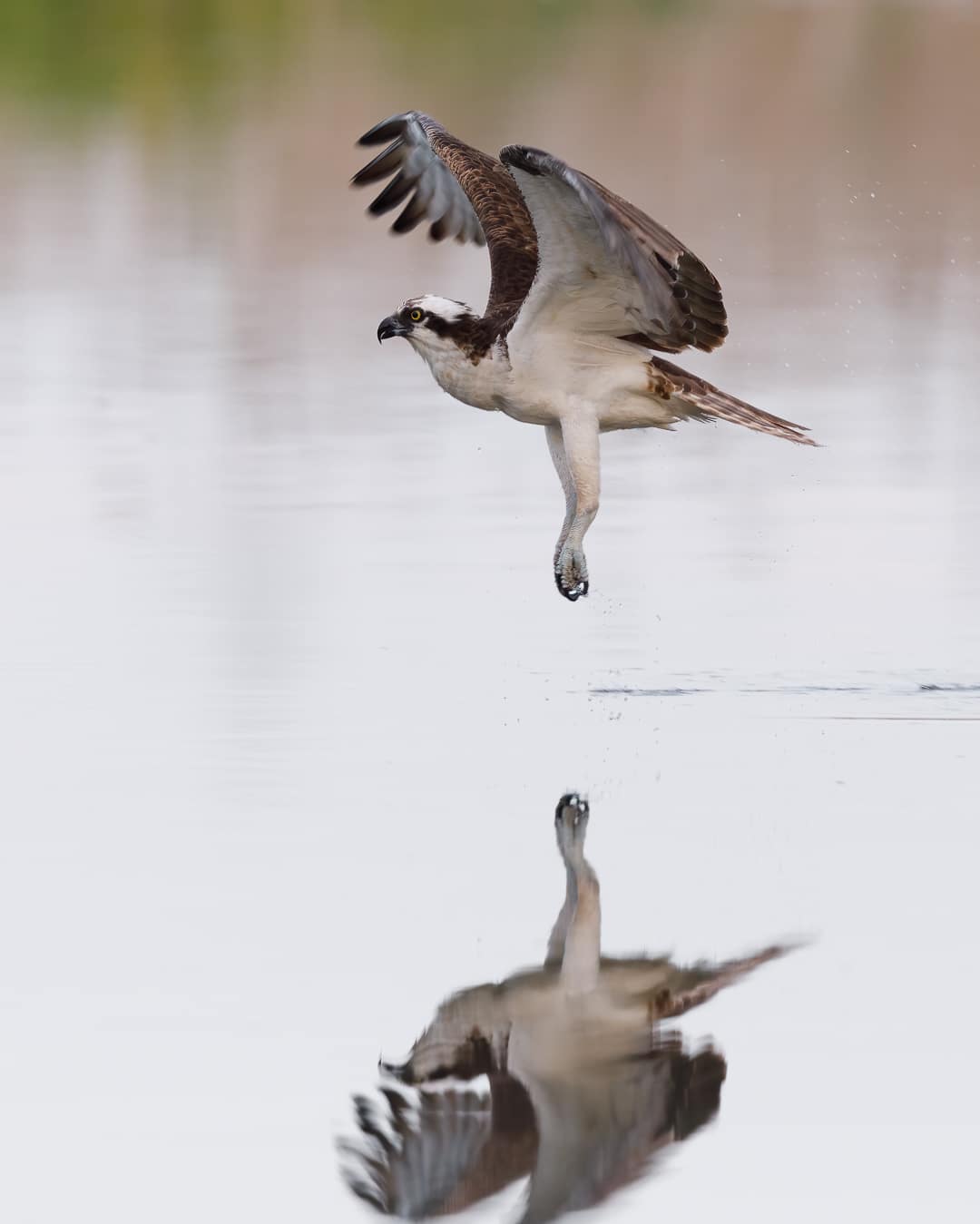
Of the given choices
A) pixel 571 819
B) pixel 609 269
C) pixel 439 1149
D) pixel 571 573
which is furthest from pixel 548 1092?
pixel 609 269

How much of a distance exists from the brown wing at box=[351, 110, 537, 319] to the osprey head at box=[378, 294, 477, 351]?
8.8 inches

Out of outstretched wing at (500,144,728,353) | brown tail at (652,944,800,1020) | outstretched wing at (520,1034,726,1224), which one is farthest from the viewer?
outstretched wing at (500,144,728,353)

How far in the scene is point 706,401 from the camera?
11.7m

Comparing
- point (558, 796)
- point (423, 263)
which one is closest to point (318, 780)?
point (558, 796)

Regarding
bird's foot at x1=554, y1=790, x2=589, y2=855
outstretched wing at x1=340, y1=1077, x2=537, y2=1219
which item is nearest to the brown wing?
bird's foot at x1=554, y1=790, x2=589, y2=855

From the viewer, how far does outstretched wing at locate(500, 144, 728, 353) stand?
1005 cm

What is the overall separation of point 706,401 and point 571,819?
3083 millimetres

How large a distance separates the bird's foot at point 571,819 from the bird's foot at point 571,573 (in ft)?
6.35

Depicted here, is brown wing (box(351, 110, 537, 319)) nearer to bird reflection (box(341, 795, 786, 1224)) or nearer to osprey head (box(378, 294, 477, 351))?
osprey head (box(378, 294, 477, 351))

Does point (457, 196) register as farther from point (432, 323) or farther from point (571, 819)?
point (571, 819)

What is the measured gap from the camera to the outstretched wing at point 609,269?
10.1 metres

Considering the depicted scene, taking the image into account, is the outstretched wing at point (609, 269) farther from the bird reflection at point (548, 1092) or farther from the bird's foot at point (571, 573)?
the bird reflection at point (548, 1092)

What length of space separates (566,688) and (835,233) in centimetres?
1450

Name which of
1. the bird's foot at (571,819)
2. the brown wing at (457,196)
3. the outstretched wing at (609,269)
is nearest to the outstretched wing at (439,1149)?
the bird's foot at (571,819)
